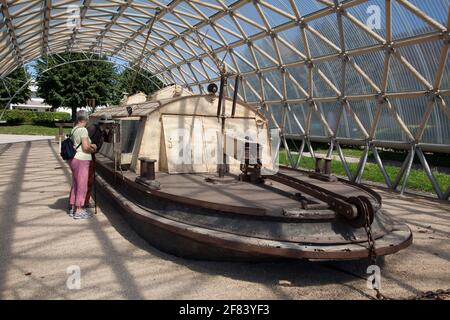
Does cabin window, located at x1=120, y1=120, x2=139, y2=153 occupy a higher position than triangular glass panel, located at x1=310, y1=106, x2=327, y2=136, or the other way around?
triangular glass panel, located at x1=310, y1=106, x2=327, y2=136

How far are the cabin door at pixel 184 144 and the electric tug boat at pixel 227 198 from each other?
22 millimetres

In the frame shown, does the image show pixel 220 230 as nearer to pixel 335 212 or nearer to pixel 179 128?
pixel 335 212

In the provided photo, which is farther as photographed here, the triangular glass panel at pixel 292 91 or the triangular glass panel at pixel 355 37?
the triangular glass panel at pixel 292 91

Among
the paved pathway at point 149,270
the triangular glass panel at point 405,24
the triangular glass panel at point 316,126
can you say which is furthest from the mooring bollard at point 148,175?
the triangular glass panel at point 316,126

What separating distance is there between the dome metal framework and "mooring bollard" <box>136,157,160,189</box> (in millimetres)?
2840

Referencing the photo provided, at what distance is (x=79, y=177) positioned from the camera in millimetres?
8367

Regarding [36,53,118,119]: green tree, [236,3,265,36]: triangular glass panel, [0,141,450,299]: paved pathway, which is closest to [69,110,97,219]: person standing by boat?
[0,141,450,299]: paved pathway

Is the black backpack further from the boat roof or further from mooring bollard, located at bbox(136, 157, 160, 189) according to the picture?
mooring bollard, located at bbox(136, 157, 160, 189)

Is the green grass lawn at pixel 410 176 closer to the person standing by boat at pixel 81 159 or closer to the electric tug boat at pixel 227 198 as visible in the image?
the electric tug boat at pixel 227 198

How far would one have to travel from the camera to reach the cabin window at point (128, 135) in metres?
9.18

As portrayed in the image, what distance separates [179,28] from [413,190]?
1557 cm

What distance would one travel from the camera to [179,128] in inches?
344

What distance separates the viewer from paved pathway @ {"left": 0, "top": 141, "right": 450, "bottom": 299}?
4992 mm
